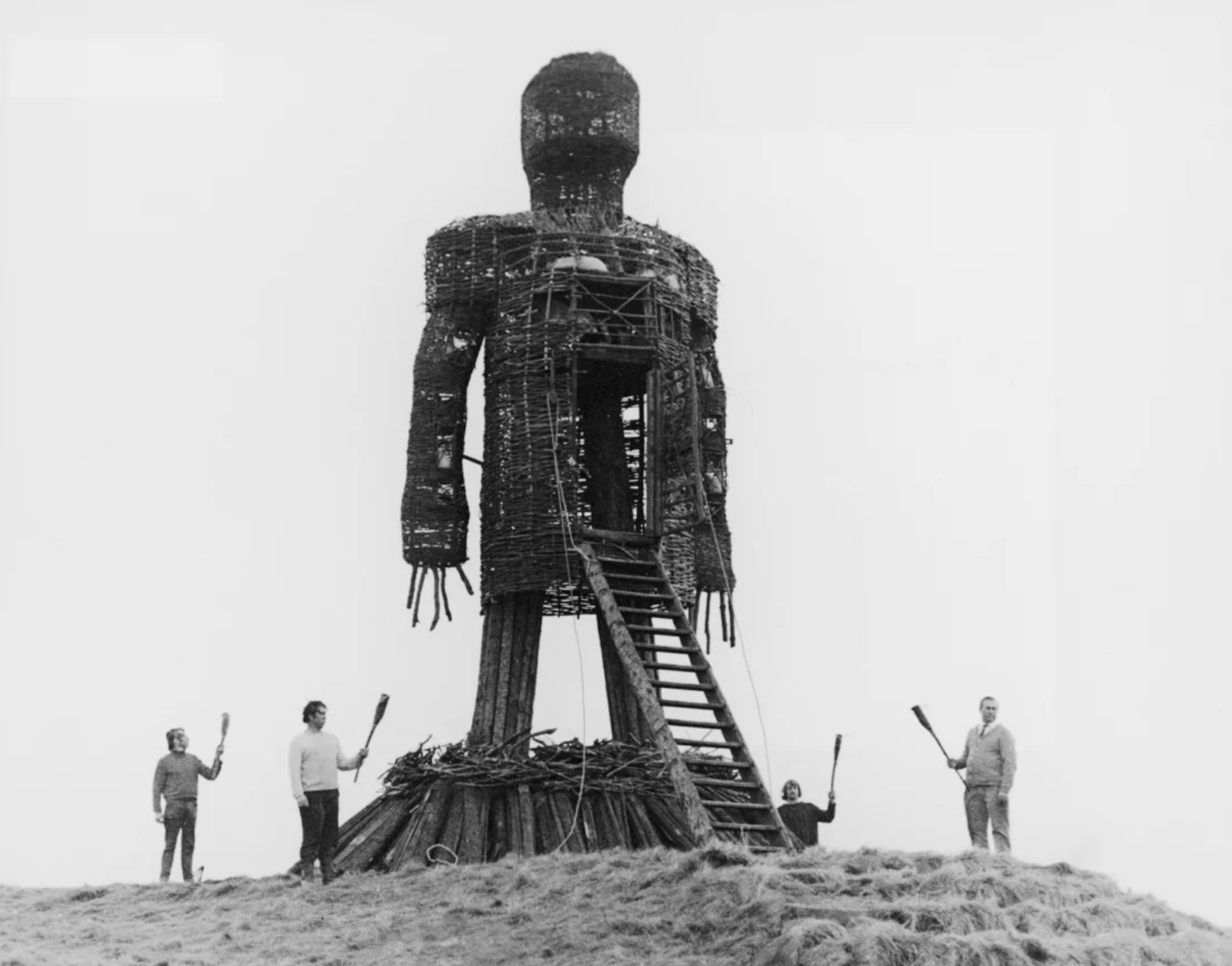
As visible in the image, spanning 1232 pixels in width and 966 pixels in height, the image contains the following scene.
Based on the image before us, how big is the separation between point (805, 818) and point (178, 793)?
570 cm

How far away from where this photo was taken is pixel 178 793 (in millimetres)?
19141

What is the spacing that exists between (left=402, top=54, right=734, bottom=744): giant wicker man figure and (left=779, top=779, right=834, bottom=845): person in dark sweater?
1.69 m

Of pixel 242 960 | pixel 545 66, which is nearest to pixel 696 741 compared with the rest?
pixel 242 960

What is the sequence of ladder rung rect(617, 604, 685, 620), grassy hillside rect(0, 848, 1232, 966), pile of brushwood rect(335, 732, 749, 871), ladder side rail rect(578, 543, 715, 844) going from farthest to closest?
1. ladder rung rect(617, 604, 685, 620)
2. pile of brushwood rect(335, 732, 749, 871)
3. ladder side rail rect(578, 543, 715, 844)
4. grassy hillside rect(0, 848, 1232, 966)

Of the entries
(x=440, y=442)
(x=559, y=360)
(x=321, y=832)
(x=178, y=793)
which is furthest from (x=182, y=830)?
(x=559, y=360)

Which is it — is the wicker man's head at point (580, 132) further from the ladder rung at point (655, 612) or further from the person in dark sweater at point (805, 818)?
the person in dark sweater at point (805, 818)

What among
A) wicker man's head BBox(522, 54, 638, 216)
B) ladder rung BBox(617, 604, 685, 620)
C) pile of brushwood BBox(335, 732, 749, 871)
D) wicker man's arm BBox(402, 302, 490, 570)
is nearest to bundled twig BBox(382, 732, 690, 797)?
pile of brushwood BBox(335, 732, 749, 871)

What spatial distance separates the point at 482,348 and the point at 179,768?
16.4 ft

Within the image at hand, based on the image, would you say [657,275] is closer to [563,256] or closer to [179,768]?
[563,256]

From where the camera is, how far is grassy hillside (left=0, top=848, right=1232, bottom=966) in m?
14.1

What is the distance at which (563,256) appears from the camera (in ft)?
66.7

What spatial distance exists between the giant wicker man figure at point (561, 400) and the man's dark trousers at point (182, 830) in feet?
8.85

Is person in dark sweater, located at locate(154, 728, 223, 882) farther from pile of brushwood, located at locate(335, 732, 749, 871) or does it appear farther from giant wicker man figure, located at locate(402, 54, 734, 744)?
giant wicker man figure, located at locate(402, 54, 734, 744)

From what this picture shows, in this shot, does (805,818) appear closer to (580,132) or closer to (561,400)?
(561,400)
